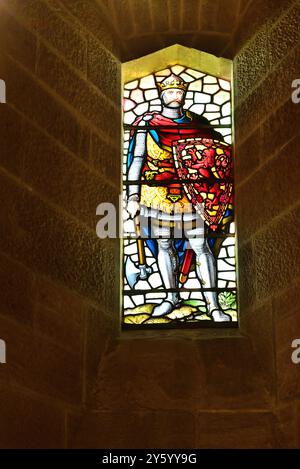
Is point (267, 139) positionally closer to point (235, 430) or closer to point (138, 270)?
point (138, 270)

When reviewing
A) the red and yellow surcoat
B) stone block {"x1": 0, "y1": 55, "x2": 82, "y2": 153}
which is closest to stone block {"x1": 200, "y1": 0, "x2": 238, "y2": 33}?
the red and yellow surcoat

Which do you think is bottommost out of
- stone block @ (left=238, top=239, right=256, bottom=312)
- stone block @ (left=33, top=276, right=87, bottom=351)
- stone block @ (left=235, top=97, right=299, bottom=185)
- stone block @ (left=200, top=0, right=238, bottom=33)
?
stone block @ (left=33, top=276, right=87, bottom=351)

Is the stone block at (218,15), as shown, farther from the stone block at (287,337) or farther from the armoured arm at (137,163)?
the stone block at (287,337)

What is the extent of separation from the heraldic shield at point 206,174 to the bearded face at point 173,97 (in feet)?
0.82

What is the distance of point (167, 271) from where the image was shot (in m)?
5.85

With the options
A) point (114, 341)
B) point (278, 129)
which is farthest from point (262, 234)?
point (114, 341)

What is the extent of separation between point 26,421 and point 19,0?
6.60 ft

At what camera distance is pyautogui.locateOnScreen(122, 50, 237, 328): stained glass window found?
5.77 meters

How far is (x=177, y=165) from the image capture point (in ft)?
20.1

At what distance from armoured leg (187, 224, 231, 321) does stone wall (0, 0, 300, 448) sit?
0.15 m

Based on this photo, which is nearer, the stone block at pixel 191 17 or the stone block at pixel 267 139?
the stone block at pixel 267 139

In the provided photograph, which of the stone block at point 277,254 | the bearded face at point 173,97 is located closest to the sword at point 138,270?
the stone block at point 277,254

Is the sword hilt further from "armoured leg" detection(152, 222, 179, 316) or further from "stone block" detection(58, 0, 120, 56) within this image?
"stone block" detection(58, 0, 120, 56)

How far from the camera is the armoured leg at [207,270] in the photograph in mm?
5719
